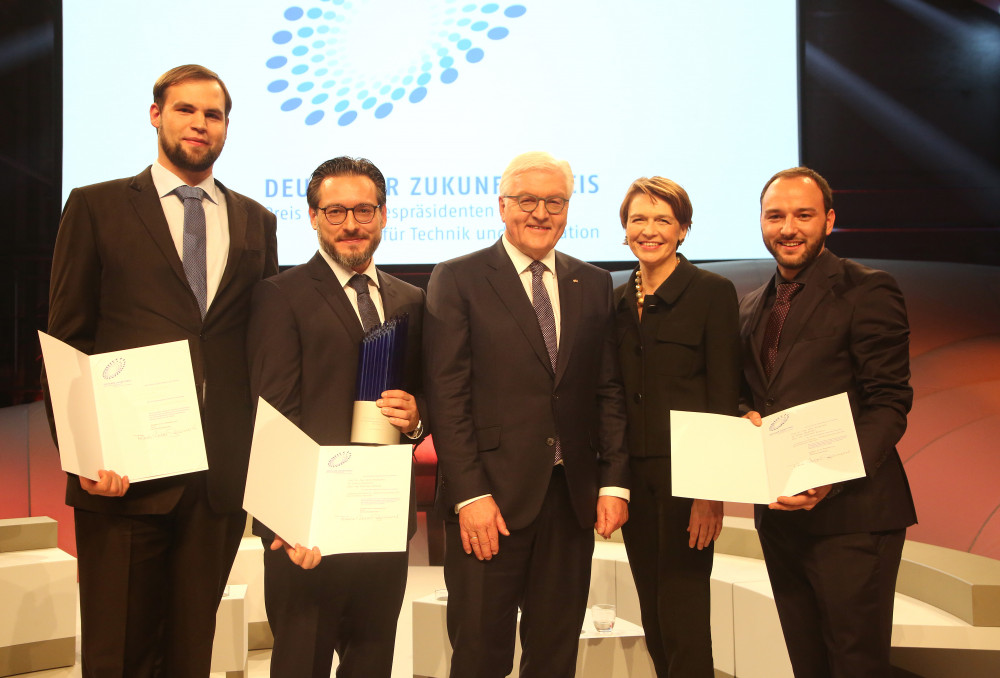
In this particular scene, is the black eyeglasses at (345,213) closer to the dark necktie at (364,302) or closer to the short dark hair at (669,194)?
the dark necktie at (364,302)

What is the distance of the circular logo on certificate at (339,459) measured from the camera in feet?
5.41

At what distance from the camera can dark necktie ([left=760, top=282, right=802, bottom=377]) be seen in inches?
82.0

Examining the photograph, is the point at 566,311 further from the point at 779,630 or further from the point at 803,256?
the point at 779,630

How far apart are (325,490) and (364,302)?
524 millimetres

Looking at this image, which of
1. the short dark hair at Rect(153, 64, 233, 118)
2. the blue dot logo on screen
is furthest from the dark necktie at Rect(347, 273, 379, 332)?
the blue dot logo on screen

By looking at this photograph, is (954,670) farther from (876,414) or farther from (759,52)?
(759,52)

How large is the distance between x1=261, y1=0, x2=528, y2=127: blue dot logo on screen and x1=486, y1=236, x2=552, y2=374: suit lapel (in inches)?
115

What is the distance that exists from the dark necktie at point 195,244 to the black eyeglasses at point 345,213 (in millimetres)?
295

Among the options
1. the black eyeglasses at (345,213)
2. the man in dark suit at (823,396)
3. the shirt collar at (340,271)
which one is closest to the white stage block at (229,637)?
the shirt collar at (340,271)

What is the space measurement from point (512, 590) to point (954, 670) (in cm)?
155

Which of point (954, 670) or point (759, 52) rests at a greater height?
point (759, 52)

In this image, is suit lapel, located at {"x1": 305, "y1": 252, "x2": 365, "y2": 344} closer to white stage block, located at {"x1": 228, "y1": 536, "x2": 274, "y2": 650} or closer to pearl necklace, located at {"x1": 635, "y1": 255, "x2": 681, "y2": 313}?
pearl necklace, located at {"x1": 635, "y1": 255, "x2": 681, "y2": 313}

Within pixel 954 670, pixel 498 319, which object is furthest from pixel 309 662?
pixel 954 670

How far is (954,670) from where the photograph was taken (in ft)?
8.16
